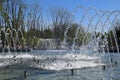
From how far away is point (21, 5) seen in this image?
73.0 metres

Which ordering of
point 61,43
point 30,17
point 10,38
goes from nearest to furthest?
point 10,38 < point 30,17 < point 61,43

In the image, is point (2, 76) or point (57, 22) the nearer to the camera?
point (2, 76)

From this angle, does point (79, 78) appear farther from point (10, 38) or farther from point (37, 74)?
point (10, 38)

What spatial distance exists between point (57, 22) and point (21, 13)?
946 inches

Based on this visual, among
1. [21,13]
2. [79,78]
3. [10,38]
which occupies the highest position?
[21,13]

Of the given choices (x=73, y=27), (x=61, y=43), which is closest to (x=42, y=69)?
(x=61, y=43)

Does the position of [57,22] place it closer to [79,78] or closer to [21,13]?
[21,13]

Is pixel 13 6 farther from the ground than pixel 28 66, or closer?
farther from the ground

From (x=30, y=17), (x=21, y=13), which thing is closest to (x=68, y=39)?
(x=30, y=17)

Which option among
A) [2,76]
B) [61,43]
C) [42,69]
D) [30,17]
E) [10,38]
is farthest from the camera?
[61,43]

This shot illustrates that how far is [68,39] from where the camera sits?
97.3 m

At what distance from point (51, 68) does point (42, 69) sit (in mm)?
613

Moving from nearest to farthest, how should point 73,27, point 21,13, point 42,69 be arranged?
point 42,69, point 21,13, point 73,27

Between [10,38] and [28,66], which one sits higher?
[10,38]
